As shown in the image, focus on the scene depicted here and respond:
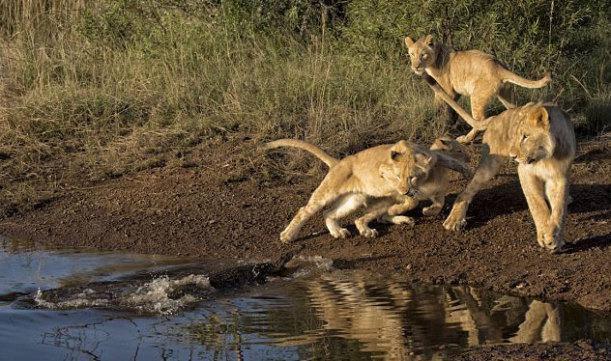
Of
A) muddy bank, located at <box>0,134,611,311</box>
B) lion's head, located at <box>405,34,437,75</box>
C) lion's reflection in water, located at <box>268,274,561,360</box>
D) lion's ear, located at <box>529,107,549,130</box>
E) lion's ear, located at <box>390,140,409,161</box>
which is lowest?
lion's reflection in water, located at <box>268,274,561,360</box>

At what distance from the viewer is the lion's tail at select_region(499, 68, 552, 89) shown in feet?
31.1

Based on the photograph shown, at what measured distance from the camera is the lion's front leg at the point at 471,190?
7914 millimetres

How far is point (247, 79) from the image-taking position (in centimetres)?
1125

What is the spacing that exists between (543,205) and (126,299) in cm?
265

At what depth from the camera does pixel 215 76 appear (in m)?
11.4

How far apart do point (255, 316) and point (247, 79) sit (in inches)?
201

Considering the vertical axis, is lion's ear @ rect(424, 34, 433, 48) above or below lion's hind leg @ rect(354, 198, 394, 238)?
above

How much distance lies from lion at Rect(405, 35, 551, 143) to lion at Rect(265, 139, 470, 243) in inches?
56.3

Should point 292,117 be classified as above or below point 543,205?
above

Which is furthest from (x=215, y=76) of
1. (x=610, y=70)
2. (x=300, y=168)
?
(x=610, y=70)

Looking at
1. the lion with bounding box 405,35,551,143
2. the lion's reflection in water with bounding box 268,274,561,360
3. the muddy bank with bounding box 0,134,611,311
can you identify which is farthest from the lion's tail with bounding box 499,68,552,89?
the lion's reflection in water with bounding box 268,274,561,360

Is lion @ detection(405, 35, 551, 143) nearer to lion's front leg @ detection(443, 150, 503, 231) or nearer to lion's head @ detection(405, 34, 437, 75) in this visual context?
lion's head @ detection(405, 34, 437, 75)

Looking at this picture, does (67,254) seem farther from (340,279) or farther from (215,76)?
(215,76)

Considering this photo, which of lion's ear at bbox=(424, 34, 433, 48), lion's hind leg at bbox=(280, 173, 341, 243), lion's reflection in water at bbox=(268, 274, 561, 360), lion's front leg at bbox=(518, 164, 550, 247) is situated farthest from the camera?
lion's ear at bbox=(424, 34, 433, 48)
